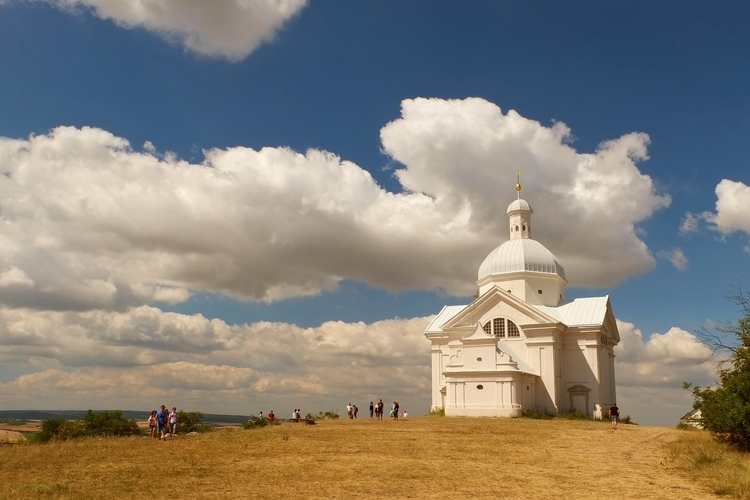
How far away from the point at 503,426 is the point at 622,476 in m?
17.1

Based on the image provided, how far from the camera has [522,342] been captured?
5472 centimetres

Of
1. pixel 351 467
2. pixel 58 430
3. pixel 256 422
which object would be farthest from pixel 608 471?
pixel 58 430

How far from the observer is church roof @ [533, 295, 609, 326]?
5609 centimetres

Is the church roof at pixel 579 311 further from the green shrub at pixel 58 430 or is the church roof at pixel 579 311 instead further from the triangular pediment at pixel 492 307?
the green shrub at pixel 58 430

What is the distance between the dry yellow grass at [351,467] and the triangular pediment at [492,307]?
22.3m

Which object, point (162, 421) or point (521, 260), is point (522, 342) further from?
point (162, 421)

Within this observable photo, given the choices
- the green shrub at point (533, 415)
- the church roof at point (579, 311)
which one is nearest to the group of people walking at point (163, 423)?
the green shrub at point (533, 415)

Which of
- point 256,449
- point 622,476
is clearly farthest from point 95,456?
point 622,476

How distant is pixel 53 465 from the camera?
22266mm

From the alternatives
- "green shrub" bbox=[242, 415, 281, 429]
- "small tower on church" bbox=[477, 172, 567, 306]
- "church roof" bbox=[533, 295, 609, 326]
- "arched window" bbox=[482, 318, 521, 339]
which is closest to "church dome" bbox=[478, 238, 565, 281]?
"small tower on church" bbox=[477, 172, 567, 306]

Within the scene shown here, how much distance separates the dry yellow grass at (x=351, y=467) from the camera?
57.8ft

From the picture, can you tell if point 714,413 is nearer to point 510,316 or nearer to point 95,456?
point 95,456

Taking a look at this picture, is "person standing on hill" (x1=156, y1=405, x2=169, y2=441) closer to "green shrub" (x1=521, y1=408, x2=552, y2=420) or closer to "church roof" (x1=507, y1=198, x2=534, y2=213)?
"green shrub" (x1=521, y1=408, x2=552, y2=420)

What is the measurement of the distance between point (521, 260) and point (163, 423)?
121 ft
